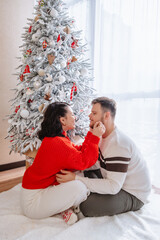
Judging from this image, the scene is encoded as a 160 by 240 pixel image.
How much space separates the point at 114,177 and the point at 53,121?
1.97 ft

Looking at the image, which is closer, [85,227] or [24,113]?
[85,227]

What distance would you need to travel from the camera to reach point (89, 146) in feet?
4.73

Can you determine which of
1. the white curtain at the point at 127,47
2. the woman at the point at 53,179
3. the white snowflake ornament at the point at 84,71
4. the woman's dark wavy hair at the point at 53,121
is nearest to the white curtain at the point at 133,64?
the white curtain at the point at 127,47

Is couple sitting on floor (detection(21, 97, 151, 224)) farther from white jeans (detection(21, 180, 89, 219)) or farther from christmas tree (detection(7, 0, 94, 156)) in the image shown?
christmas tree (detection(7, 0, 94, 156))

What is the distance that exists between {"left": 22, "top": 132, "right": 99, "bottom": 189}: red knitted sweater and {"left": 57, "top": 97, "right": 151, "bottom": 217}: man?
10cm

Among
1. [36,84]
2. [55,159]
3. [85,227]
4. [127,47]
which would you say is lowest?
[85,227]

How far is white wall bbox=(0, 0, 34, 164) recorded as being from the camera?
2.73m

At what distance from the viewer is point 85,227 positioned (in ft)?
4.33

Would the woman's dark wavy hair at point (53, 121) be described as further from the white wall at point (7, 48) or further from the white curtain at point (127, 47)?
the white wall at point (7, 48)

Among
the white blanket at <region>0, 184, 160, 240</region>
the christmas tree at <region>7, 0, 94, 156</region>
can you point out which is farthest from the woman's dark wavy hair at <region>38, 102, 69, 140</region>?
the white blanket at <region>0, 184, 160, 240</region>

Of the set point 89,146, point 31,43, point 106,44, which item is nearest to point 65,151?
point 89,146

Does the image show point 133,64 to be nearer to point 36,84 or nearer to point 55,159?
point 36,84

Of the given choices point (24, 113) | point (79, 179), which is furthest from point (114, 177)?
point (24, 113)

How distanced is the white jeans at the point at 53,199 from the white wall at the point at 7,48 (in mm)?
1578
